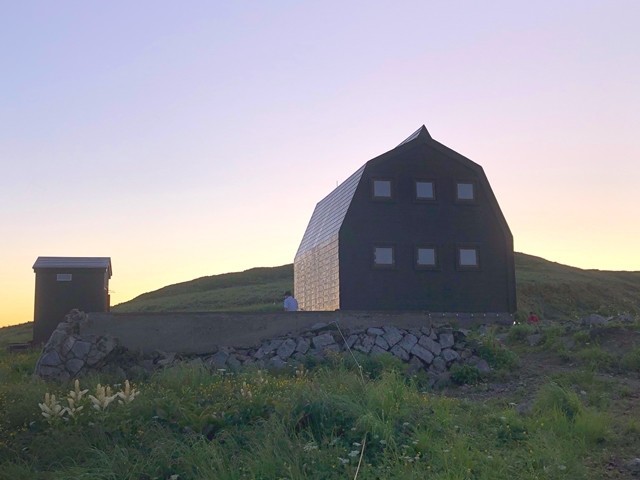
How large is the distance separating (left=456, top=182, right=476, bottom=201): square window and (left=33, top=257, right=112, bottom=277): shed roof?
41.7ft

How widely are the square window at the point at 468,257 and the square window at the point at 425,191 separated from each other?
7.11 ft

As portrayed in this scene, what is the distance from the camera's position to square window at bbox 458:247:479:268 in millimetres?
25805

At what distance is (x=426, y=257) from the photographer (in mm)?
25500

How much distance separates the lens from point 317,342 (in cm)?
1759

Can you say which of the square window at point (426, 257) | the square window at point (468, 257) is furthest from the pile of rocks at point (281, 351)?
the square window at point (468, 257)

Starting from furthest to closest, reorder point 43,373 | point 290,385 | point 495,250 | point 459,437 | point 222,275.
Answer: point 222,275 → point 495,250 → point 43,373 → point 290,385 → point 459,437

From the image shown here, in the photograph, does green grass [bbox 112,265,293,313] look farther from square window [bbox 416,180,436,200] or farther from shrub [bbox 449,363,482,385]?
shrub [bbox 449,363,482,385]

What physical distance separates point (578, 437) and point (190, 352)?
1016 cm

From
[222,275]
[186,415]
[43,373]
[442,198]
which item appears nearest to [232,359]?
[43,373]

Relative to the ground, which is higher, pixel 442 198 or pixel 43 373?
pixel 442 198

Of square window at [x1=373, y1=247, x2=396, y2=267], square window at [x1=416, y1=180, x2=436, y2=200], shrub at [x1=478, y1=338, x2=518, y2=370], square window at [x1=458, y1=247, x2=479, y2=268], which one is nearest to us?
shrub at [x1=478, y1=338, x2=518, y2=370]

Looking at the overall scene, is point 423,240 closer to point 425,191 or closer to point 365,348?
point 425,191

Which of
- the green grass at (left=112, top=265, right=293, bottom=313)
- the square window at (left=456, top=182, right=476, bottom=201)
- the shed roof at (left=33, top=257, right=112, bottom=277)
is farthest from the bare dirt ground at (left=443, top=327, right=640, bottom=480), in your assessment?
the green grass at (left=112, top=265, right=293, bottom=313)

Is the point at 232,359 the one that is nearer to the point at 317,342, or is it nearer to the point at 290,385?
the point at 317,342
